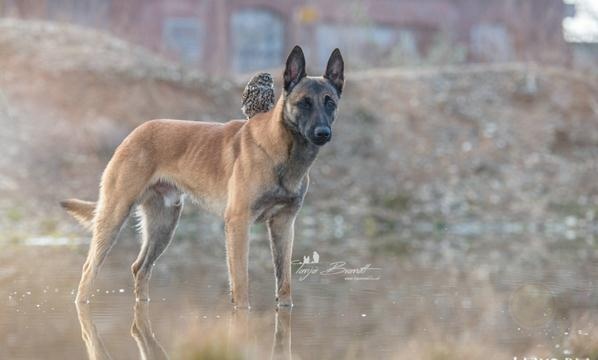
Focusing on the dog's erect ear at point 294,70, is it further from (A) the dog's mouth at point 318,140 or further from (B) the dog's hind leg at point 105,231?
(B) the dog's hind leg at point 105,231

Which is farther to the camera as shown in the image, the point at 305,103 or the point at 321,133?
the point at 305,103

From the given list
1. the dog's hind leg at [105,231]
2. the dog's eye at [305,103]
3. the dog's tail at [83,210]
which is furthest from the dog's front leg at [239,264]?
the dog's tail at [83,210]

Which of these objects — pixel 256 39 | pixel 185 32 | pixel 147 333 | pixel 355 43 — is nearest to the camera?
pixel 147 333

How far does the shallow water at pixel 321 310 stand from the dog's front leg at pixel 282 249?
0.50ft

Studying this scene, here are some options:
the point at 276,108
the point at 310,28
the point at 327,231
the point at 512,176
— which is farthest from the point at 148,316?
the point at 310,28

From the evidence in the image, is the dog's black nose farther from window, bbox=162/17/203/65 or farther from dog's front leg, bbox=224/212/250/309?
window, bbox=162/17/203/65

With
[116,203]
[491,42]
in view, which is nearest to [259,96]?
[116,203]

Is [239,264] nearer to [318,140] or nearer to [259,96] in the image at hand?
[318,140]

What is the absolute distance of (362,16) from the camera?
25.8m

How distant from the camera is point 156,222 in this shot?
8602 mm

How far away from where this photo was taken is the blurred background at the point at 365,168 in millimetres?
7441

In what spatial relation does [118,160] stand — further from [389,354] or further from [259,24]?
[259,24]

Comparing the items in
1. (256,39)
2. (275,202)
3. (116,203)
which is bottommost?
(256,39)

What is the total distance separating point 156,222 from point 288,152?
4.56 feet
